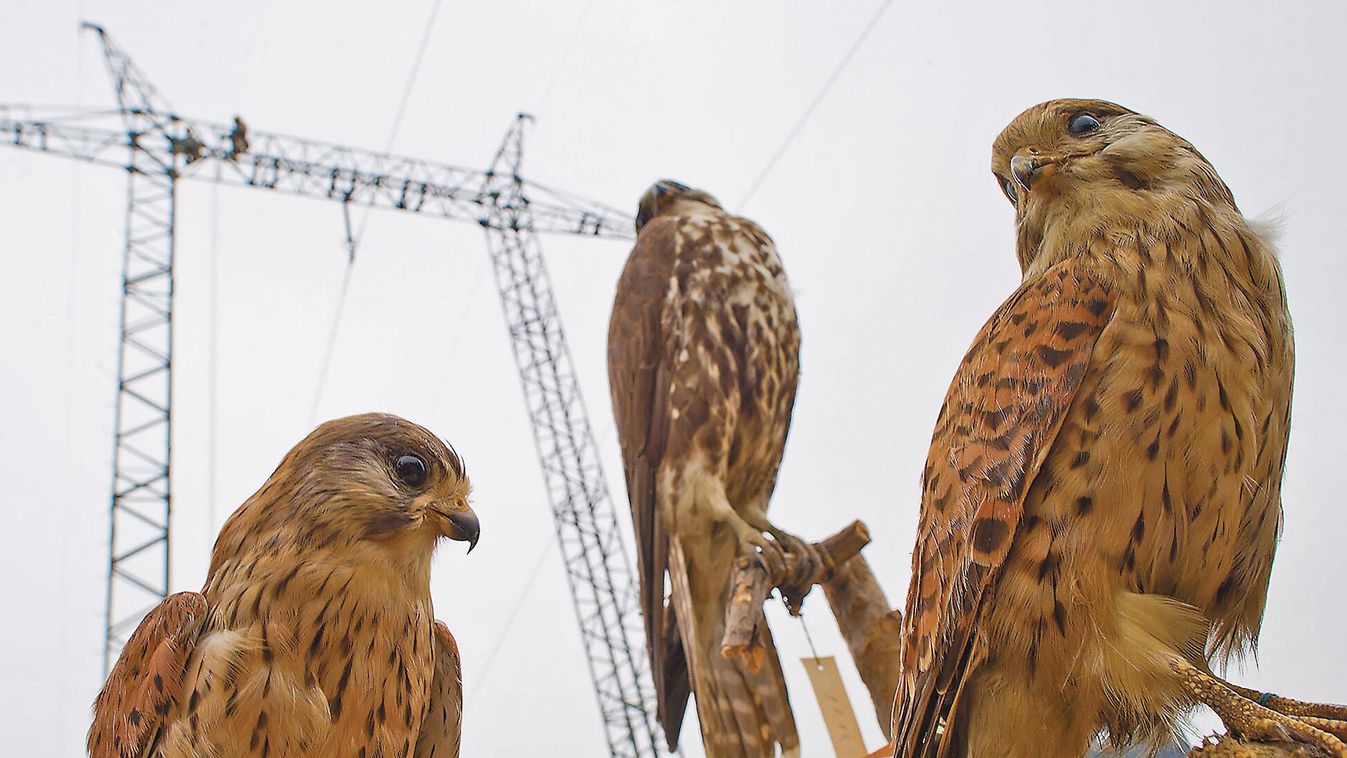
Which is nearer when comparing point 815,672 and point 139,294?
point 815,672

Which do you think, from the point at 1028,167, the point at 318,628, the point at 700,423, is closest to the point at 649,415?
the point at 700,423

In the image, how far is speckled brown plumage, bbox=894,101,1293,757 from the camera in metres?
1.35

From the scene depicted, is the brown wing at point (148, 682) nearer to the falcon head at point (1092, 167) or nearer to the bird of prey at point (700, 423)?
the bird of prey at point (700, 423)

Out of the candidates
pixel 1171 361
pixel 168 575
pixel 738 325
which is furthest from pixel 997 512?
pixel 168 575

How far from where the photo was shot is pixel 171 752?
157cm

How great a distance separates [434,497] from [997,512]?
1.09 m

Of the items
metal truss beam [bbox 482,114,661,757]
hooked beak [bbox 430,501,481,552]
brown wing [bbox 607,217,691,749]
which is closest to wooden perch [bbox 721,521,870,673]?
brown wing [bbox 607,217,691,749]

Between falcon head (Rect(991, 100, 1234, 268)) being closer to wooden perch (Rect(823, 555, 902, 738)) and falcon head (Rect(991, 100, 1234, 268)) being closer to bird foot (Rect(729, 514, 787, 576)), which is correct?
bird foot (Rect(729, 514, 787, 576))

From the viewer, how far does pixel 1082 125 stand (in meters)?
1.71

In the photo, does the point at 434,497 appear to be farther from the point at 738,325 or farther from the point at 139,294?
the point at 139,294

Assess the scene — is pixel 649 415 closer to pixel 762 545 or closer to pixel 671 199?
pixel 762 545

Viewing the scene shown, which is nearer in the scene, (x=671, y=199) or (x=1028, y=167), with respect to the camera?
(x=1028, y=167)

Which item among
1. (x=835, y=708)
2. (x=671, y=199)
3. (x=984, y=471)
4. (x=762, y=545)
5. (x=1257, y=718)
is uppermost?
(x=671, y=199)

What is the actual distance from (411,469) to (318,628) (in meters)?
0.36
